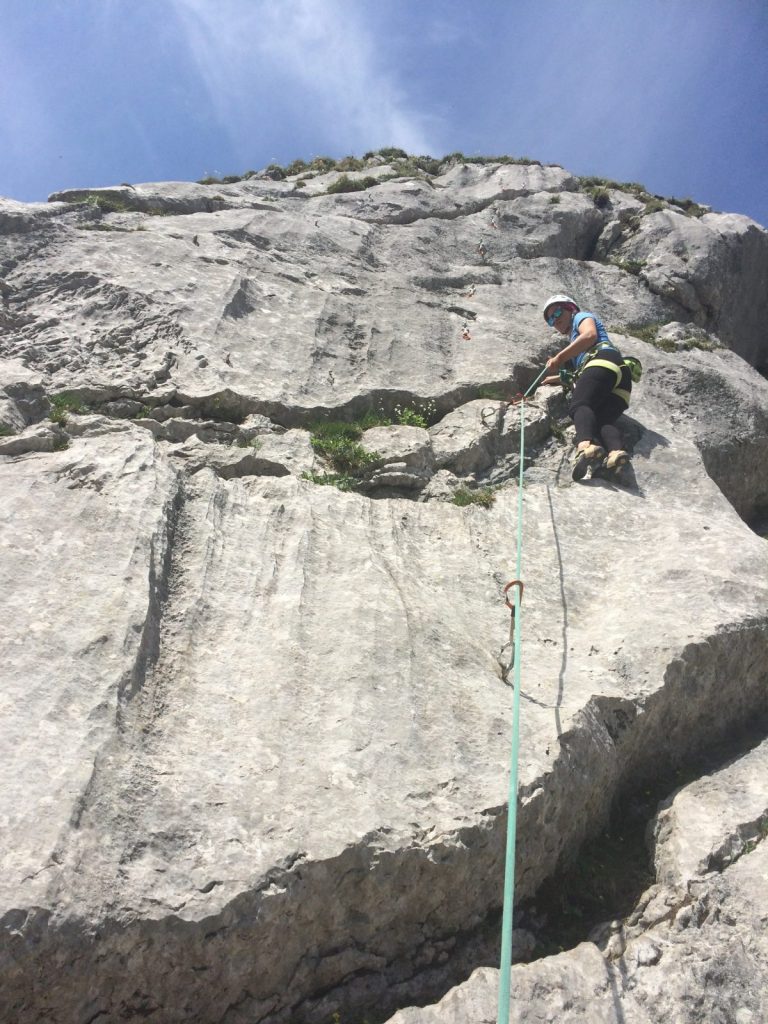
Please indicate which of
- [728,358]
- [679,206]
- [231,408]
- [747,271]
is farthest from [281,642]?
[679,206]

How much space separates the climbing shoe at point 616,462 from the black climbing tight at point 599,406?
240 millimetres

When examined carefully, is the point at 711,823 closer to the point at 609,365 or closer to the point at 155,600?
the point at 155,600

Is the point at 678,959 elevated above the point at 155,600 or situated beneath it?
situated beneath

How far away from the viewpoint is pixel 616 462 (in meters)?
9.60

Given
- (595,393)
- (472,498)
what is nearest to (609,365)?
(595,393)

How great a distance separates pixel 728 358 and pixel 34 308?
1236 centimetres

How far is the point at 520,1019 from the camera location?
4.18m

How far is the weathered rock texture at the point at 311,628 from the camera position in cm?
436

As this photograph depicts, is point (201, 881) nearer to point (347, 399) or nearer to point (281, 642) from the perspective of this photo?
point (281, 642)

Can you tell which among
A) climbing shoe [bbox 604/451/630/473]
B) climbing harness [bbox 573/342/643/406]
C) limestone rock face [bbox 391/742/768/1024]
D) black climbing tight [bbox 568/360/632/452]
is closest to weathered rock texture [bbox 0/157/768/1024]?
limestone rock face [bbox 391/742/768/1024]

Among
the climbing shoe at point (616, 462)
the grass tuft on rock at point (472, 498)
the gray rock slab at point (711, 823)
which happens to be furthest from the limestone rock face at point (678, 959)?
the climbing shoe at point (616, 462)

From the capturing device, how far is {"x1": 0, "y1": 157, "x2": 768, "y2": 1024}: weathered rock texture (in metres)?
4.36

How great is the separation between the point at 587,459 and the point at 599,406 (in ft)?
4.18

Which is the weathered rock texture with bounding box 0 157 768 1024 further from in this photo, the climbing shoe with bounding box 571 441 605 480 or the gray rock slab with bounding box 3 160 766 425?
the climbing shoe with bounding box 571 441 605 480
